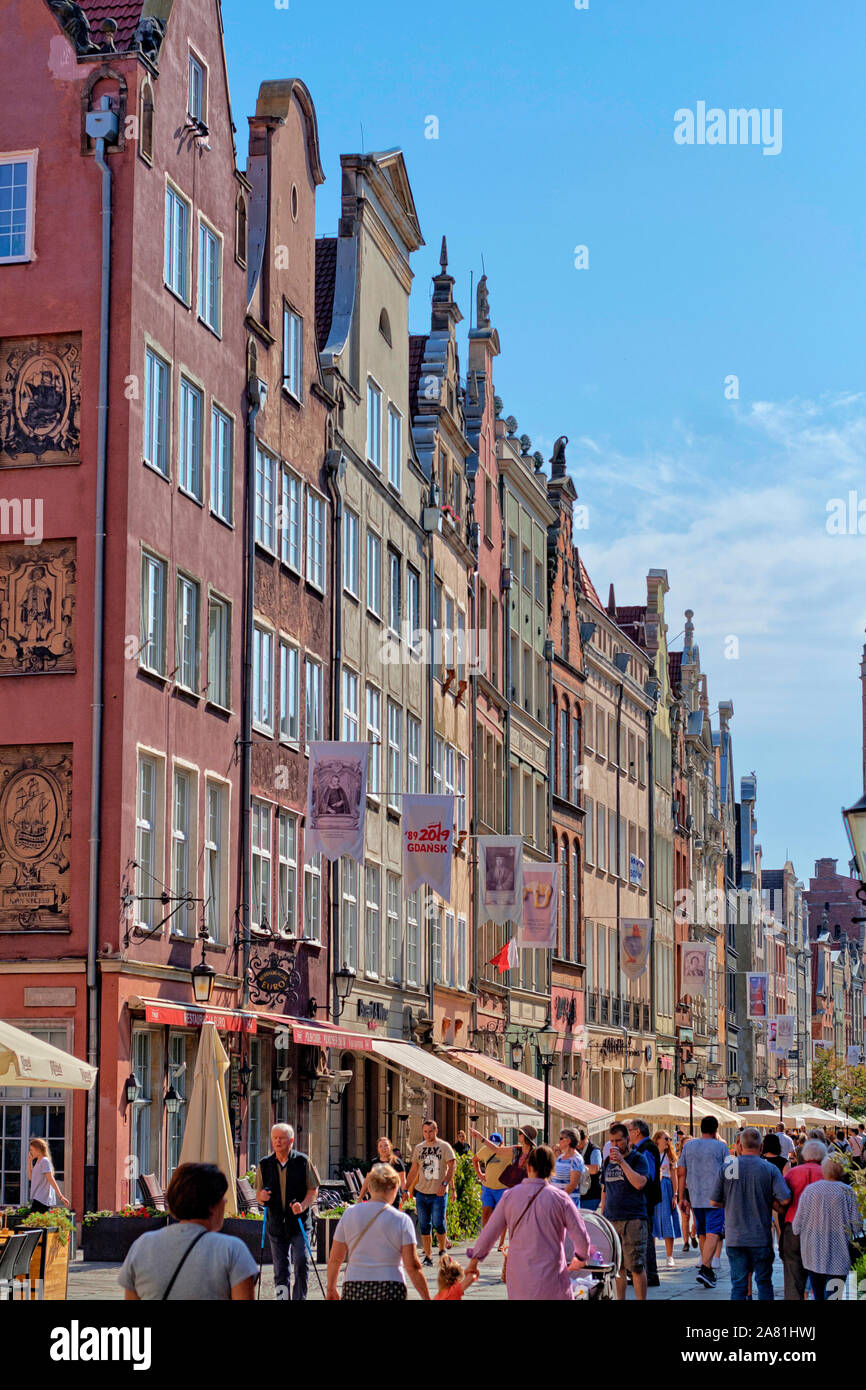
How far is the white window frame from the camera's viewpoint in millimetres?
25984

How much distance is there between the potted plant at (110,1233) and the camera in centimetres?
2280

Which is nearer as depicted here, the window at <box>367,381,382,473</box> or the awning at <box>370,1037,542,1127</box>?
the awning at <box>370,1037,542,1127</box>

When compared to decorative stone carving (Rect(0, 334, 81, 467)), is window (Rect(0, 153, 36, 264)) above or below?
above

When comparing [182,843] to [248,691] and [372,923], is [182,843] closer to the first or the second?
[248,691]

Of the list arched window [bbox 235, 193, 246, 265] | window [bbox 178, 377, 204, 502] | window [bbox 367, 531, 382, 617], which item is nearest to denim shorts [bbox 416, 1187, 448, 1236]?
window [bbox 178, 377, 204, 502]

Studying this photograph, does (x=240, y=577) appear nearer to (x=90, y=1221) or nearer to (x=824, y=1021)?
(x=90, y=1221)

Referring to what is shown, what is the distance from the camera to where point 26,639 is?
25391 mm

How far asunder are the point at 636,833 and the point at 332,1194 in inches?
1567

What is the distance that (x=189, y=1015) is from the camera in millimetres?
25500

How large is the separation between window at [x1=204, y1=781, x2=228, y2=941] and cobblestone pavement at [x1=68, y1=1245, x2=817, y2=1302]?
569cm

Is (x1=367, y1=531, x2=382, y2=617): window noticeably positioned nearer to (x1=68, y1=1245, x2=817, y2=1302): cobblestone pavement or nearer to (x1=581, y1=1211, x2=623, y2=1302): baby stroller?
(x1=68, y1=1245, x2=817, y2=1302): cobblestone pavement

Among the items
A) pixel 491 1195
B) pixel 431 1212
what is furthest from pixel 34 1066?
pixel 491 1195

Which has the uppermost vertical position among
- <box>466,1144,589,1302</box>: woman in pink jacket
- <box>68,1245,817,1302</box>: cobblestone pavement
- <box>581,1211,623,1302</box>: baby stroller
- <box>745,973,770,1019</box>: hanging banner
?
<box>745,973,770,1019</box>: hanging banner

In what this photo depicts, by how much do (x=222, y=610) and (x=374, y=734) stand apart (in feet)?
28.7
